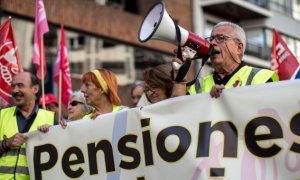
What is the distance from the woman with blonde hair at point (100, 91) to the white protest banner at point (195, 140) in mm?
234

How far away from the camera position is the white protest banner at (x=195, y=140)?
11.2 ft

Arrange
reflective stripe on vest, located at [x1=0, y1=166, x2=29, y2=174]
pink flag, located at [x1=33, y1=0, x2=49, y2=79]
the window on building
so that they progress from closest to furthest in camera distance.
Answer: reflective stripe on vest, located at [x1=0, y1=166, x2=29, y2=174] < pink flag, located at [x1=33, y1=0, x2=49, y2=79] < the window on building

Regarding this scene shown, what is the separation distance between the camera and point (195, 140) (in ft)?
12.0

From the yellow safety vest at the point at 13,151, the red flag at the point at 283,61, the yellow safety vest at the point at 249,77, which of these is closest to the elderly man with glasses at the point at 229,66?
the yellow safety vest at the point at 249,77

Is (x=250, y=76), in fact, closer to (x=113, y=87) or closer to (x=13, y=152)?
(x=113, y=87)

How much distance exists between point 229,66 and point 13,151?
5.78 feet

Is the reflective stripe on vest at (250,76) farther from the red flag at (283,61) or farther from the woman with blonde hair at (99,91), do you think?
the red flag at (283,61)

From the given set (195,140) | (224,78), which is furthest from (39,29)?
(195,140)

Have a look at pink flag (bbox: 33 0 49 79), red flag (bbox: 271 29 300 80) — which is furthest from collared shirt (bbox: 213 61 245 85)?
red flag (bbox: 271 29 300 80)

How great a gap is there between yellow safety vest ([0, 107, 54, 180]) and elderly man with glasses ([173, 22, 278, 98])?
1.33 meters

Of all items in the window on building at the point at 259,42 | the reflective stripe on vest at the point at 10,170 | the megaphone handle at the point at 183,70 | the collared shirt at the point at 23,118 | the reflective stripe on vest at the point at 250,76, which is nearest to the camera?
the megaphone handle at the point at 183,70

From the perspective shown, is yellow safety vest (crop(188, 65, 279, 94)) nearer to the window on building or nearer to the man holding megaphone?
the man holding megaphone

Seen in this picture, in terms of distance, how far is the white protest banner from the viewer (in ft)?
11.2

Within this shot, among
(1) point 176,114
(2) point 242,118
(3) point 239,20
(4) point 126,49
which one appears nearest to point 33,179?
(1) point 176,114
